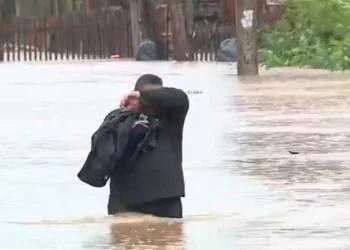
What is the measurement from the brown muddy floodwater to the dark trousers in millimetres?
60

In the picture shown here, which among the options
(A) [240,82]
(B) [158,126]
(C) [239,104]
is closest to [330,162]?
(B) [158,126]

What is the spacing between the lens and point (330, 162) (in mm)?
12281

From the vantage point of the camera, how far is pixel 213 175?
38.3 ft

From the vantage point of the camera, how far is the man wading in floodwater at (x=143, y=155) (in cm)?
916

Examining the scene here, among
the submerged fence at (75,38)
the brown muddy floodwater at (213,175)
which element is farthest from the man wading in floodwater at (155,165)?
the submerged fence at (75,38)

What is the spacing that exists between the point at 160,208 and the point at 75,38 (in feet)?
113

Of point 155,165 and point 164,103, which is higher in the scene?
point 164,103

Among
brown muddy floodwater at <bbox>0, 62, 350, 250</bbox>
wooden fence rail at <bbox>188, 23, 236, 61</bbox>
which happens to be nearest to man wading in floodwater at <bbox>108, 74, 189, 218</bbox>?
brown muddy floodwater at <bbox>0, 62, 350, 250</bbox>

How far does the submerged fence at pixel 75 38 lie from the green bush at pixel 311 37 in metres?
7.38

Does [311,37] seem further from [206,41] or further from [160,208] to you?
[160,208]

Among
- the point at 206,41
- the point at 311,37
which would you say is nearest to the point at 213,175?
the point at 311,37

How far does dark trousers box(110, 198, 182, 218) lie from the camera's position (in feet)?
30.2

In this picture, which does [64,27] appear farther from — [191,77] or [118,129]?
[118,129]

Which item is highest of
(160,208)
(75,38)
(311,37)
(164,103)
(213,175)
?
(164,103)
